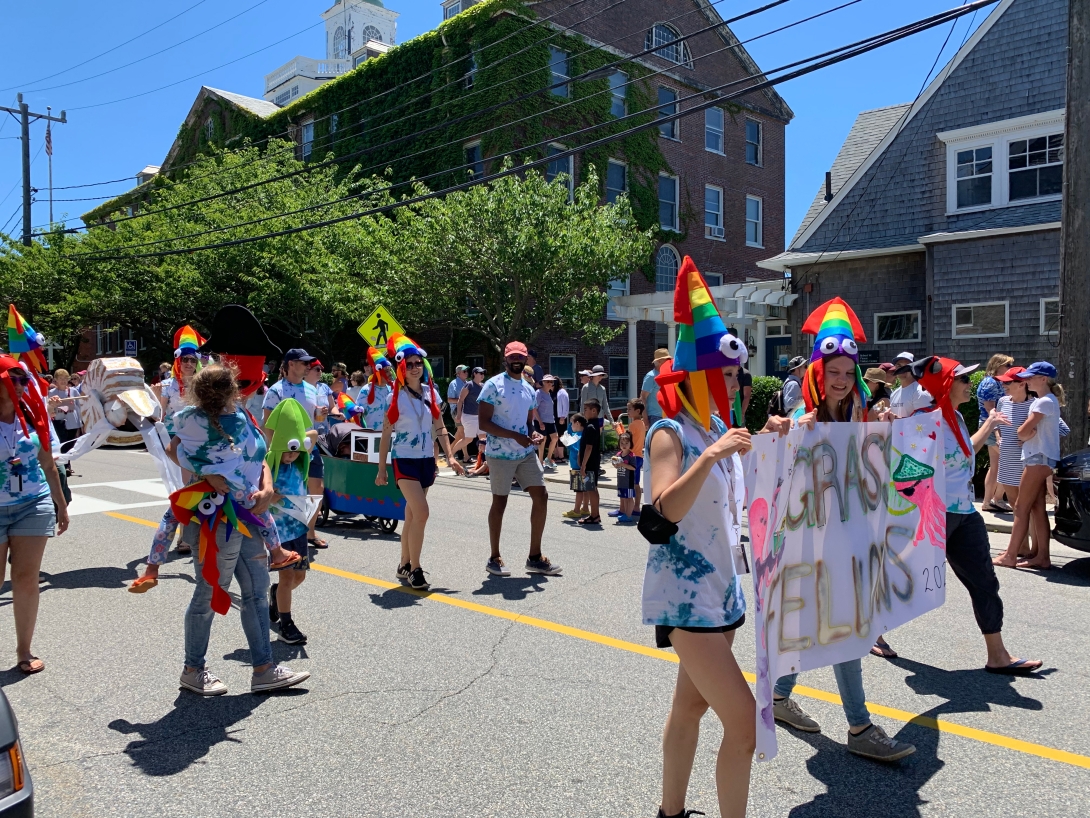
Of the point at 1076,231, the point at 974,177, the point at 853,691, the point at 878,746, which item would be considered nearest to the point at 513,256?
the point at 974,177

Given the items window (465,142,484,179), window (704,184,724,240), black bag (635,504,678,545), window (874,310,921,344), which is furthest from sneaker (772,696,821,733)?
window (704,184,724,240)

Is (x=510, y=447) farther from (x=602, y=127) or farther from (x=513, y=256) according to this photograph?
(x=602, y=127)

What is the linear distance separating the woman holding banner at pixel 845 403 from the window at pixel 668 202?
25.8 meters

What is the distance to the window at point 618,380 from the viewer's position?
92.8 ft

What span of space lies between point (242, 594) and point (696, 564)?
107 inches

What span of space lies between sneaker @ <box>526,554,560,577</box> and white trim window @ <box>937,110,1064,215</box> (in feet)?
46.9

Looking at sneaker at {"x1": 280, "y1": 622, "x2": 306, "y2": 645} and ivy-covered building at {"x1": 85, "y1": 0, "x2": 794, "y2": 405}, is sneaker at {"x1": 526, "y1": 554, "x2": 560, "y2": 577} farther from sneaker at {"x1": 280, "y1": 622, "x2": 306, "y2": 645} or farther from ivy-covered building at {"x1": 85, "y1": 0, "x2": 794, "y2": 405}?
ivy-covered building at {"x1": 85, "y1": 0, "x2": 794, "y2": 405}

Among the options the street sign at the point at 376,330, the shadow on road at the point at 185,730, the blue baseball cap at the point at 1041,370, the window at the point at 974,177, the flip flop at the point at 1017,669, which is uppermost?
the window at the point at 974,177

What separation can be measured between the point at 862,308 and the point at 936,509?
51.8ft

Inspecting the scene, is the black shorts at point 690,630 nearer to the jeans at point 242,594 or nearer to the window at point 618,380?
the jeans at point 242,594

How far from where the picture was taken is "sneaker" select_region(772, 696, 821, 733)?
414cm

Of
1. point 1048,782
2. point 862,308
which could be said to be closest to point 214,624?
point 1048,782

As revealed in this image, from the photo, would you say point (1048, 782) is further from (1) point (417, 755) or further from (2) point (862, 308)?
(2) point (862, 308)

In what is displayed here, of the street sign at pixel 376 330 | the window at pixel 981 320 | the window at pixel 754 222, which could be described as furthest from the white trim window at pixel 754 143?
the street sign at pixel 376 330
